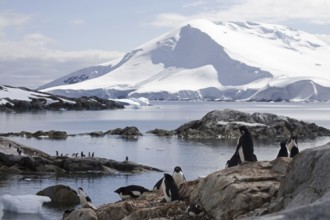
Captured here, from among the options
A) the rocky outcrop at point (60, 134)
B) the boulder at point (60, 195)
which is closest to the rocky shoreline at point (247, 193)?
the boulder at point (60, 195)

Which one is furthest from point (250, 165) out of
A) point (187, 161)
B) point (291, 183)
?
point (187, 161)

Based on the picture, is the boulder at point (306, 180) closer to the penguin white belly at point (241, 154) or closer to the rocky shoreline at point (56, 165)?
the penguin white belly at point (241, 154)

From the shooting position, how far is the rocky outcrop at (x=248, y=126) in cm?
7694

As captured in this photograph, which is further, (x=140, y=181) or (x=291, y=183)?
(x=140, y=181)

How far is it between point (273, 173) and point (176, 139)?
60811mm

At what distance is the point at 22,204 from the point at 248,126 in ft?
184

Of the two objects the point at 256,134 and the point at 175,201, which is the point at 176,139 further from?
the point at 175,201

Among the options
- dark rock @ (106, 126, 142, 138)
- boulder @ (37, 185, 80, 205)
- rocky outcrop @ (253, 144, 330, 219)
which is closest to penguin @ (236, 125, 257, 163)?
rocky outcrop @ (253, 144, 330, 219)

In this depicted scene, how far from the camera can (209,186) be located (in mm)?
13477

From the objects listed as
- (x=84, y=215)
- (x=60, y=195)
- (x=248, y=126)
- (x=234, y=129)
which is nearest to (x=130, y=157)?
(x=60, y=195)

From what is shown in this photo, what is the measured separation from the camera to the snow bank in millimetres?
24547

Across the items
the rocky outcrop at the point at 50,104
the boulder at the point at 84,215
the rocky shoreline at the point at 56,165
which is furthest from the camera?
the rocky outcrop at the point at 50,104

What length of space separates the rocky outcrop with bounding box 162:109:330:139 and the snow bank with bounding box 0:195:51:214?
51.2 metres

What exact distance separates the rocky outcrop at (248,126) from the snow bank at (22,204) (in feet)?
168
